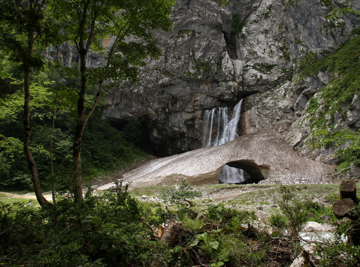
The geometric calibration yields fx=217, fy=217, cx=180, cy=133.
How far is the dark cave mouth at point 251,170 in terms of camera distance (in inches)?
659

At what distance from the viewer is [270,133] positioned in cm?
2072

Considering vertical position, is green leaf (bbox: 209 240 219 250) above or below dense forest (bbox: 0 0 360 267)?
below

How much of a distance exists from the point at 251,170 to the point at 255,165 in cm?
265

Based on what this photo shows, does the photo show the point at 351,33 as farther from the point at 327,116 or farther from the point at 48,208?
the point at 48,208

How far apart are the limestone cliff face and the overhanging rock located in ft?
21.6

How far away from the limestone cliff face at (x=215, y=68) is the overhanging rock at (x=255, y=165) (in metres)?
6.60

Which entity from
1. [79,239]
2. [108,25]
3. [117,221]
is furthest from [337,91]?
[79,239]

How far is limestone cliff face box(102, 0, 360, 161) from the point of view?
25156 millimetres

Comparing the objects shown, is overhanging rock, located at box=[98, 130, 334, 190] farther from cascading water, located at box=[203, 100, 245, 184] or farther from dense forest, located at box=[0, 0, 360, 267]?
dense forest, located at box=[0, 0, 360, 267]

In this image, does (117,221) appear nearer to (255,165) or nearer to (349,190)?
(349,190)

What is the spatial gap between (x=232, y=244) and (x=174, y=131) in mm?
27994

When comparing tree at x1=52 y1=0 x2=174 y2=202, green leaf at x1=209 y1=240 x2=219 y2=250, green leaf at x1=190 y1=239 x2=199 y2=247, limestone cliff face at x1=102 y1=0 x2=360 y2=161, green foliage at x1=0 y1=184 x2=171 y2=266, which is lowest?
green leaf at x1=209 y1=240 x2=219 y2=250

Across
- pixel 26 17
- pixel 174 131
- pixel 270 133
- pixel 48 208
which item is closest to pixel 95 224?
pixel 48 208

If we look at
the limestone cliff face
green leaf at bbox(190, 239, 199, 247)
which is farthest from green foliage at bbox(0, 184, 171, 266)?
the limestone cliff face
